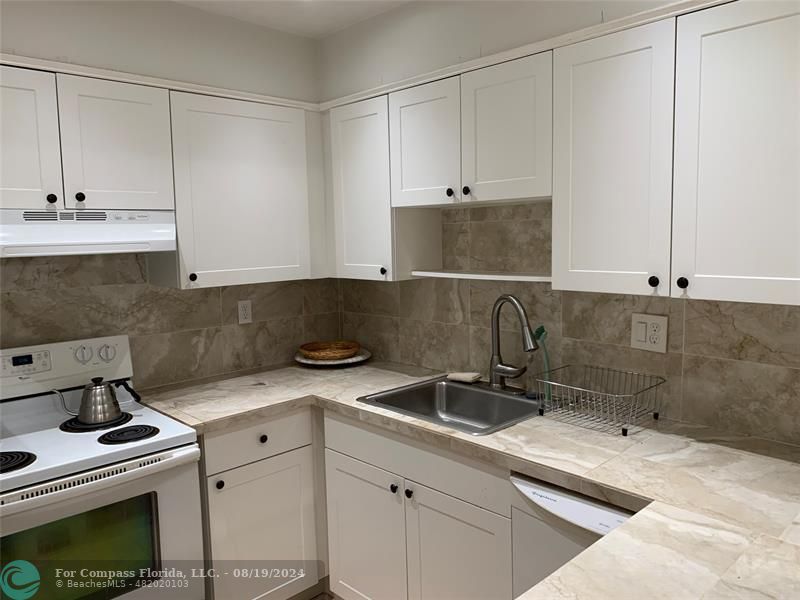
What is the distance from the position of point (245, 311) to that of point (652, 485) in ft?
6.56

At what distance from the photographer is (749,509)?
1381 millimetres

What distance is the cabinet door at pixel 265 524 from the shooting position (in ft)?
7.28

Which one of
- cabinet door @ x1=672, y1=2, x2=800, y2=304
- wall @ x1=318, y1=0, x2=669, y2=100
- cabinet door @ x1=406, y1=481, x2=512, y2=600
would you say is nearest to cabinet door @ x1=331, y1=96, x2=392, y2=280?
wall @ x1=318, y1=0, x2=669, y2=100

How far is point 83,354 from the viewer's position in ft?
7.62

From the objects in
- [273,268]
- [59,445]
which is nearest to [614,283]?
[273,268]

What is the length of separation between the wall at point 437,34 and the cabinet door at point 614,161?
0.10 meters

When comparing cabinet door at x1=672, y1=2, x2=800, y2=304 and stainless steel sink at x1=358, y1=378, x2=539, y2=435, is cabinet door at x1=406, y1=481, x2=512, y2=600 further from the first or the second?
cabinet door at x1=672, y1=2, x2=800, y2=304

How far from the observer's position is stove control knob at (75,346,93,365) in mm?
2306

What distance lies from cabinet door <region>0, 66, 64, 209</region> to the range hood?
0.05 m

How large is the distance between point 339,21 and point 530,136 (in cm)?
112

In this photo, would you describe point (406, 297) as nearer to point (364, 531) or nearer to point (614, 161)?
point (364, 531)

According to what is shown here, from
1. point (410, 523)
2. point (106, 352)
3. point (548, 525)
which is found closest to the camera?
point (548, 525)

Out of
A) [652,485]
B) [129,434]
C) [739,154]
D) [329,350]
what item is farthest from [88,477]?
[739,154]

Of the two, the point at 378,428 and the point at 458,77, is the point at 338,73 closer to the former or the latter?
the point at 458,77
